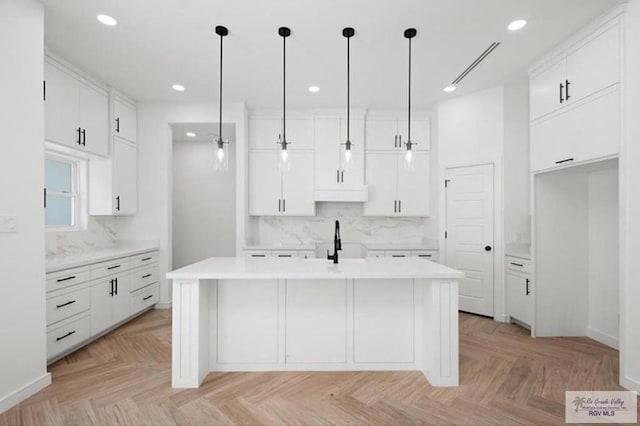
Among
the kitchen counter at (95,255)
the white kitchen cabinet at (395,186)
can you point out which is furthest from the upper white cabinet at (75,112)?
the white kitchen cabinet at (395,186)

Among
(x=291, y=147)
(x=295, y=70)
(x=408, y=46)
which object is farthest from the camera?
(x=291, y=147)

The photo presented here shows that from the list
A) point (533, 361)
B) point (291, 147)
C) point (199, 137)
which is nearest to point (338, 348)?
point (533, 361)

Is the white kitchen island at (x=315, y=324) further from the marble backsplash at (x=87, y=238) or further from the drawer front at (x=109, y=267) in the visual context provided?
the marble backsplash at (x=87, y=238)

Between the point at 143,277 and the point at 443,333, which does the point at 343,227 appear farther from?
the point at 143,277

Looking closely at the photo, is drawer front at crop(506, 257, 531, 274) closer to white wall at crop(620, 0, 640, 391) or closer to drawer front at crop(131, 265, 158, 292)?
white wall at crop(620, 0, 640, 391)

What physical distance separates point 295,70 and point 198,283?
246cm

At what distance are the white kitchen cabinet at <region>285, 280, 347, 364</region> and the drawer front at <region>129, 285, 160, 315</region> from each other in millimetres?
2324

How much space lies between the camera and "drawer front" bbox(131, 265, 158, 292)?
148 inches

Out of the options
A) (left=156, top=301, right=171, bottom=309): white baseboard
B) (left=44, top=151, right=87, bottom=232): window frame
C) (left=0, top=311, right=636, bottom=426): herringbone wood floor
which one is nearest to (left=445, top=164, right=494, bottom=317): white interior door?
(left=0, top=311, right=636, bottom=426): herringbone wood floor

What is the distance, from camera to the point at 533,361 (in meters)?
2.73

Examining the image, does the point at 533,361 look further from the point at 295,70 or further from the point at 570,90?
the point at 295,70

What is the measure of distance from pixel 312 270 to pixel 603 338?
314cm

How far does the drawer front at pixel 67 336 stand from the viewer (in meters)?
2.63

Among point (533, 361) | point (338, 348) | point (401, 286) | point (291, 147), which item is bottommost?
point (533, 361)
